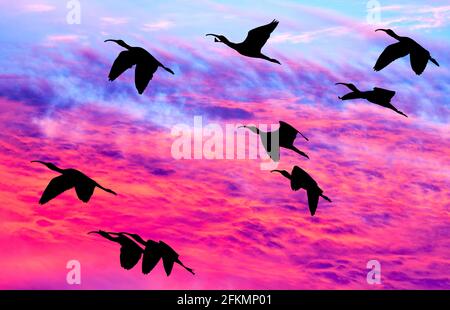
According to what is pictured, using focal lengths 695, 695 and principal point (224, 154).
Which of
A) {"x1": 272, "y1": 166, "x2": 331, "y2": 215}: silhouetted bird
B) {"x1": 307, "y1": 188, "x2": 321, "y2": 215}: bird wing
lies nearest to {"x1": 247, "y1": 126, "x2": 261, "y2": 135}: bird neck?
{"x1": 272, "y1": 166, "x2": 331, "y2": 215}: silhouetted bird

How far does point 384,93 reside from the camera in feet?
40.1

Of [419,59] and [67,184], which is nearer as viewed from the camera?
[67,184]

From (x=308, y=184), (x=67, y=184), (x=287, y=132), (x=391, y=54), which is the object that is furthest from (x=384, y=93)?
(x=67, y=184)

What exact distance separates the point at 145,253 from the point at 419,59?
5.80 meters

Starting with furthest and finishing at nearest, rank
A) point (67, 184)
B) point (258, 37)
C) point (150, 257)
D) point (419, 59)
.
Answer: point (419, 59) → point (258, 37) → point (67, 184) → point (150, 257)

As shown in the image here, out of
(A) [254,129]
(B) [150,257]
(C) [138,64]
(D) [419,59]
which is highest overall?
(D) [419,59]

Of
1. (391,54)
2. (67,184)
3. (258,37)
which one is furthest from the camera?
(391,54)

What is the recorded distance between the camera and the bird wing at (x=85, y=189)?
11058 mm

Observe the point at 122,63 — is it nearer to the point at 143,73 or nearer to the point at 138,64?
the point at 138,64

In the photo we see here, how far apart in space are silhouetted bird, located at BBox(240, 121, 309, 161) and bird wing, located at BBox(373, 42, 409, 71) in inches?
80.6

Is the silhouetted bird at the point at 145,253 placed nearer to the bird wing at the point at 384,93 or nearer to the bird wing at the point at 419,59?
the bird wing at the point at 384,93

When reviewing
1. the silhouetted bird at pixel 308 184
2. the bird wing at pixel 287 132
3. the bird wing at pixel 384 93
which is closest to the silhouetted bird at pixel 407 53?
the bird wing at pixel 384 93
